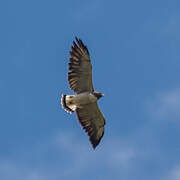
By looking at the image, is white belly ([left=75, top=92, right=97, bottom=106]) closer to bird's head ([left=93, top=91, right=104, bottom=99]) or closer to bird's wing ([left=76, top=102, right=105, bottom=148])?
bird's head ([left=93, top=91, right=104, bottom=99])

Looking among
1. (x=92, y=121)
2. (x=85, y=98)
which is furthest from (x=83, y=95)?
(x=92, y=121)

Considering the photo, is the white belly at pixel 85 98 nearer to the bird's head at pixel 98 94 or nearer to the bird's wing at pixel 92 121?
the bird's head at pixel 98 94

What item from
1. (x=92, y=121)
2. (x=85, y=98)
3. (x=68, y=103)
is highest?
(x=68, y=103)

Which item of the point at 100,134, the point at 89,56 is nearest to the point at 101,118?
the point at 100,134

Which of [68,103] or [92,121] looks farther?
[92,121]

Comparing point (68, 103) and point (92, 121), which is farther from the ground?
point (68, 103)

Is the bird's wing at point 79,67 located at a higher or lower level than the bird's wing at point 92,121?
higher

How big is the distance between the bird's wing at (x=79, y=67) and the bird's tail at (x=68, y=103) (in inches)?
20.1

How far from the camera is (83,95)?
32.0 meters

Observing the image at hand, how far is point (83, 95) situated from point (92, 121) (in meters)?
1.68

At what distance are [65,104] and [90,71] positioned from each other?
1.90m

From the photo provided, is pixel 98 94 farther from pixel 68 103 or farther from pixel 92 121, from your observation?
pixel 92 121

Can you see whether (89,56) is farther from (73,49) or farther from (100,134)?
(100,134)

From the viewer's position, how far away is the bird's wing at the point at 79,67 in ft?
105
